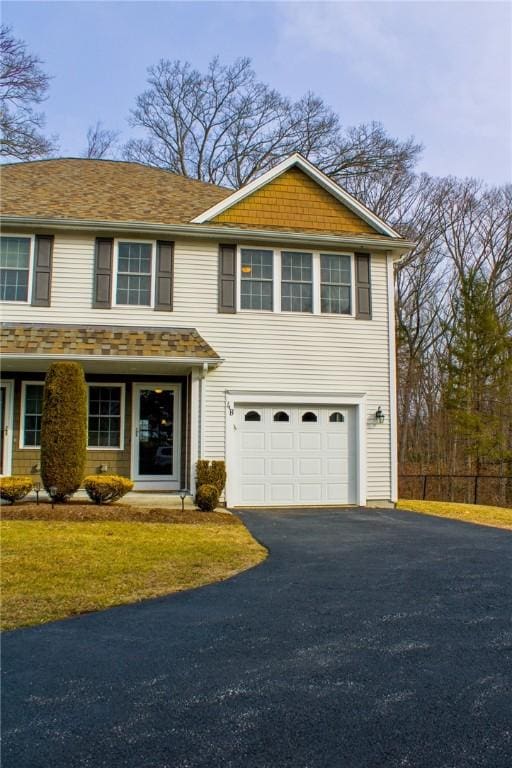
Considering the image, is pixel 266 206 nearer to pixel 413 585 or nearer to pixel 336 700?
pixel 413 585

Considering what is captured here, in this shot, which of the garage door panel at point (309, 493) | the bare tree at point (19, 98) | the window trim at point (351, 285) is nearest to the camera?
the garage door panel at point (309, 493)

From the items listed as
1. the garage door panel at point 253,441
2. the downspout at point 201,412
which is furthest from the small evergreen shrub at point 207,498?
the garage door panel at point 253,441

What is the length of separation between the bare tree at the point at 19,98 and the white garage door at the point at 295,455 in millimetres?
15021

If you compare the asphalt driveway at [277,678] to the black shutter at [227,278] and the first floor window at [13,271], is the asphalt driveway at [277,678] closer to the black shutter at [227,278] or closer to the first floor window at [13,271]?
the black shutter at [227,278]

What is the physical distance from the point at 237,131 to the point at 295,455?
20.6 meters

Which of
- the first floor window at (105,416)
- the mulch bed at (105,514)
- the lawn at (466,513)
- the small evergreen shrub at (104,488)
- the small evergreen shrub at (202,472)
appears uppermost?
the first floor window at (105,416)

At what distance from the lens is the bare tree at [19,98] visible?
67.1 feet

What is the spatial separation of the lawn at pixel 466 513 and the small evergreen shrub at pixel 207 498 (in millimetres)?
4326

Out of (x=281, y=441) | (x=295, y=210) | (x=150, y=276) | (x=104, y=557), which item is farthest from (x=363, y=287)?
(x=104, y=557)

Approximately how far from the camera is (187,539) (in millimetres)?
7832

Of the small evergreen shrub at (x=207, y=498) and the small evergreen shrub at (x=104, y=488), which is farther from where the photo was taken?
the small evergreen shrub at (x=207, y=498)

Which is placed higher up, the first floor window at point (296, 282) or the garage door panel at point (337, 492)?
the first floor window at point (296, 282)

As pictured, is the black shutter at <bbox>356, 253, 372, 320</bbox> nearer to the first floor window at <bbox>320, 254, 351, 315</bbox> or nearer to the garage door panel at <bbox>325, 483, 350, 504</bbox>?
the first floor window at <bbox>320, 254, 351, 315</bbox>

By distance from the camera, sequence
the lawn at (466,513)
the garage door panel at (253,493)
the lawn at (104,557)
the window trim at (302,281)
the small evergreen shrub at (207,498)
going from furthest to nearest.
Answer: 1. the window trim at (302,281)
2. the garage door panel at (253,493)
3. the lawn at (466,513)
4. the small evergreen shrub at (207,498)
5. the lawn at (104,557)
